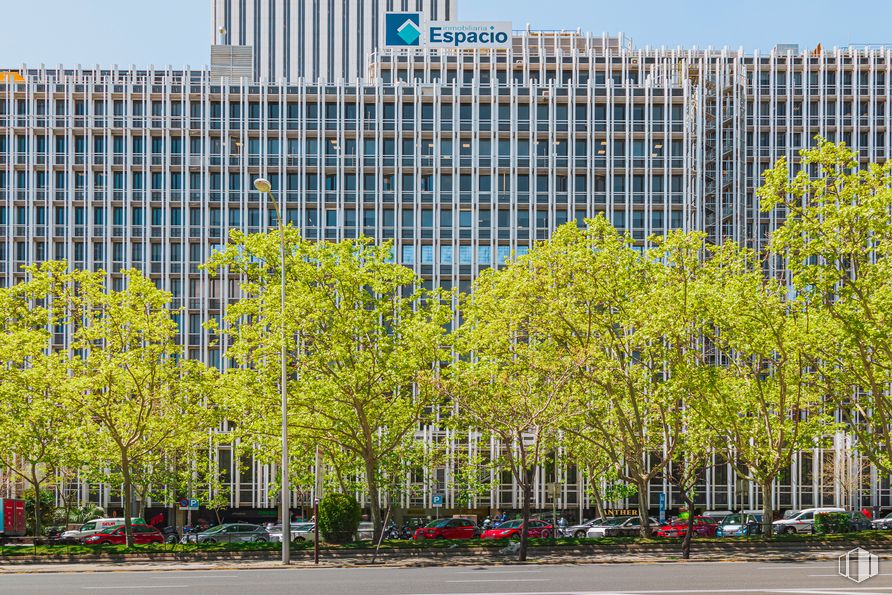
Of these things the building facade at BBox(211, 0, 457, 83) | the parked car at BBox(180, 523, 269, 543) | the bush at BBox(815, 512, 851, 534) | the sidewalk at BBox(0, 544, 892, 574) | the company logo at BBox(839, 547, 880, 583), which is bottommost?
the parked car at BBox(180, 523, 269, 543)

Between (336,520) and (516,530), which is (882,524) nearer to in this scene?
(516,530)

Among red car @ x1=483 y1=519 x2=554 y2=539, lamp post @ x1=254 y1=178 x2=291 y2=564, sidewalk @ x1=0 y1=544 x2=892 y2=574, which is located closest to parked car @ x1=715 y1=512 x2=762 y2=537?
red car @ x1=483 y1=519 x2=554 y2=539

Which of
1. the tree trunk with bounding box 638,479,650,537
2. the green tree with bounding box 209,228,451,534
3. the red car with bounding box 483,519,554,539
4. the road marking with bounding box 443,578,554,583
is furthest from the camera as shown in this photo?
the red car with bounding box 483,519,554,539

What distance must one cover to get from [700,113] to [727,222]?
32.0 ft

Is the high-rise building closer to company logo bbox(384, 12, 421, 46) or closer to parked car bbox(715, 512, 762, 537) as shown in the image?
company logo bbox(384, 12, 421, 46)

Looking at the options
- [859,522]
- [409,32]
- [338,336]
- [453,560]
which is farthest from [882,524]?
[409,32]

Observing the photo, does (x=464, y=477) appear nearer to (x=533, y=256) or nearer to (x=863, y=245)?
(x=533, y=256)

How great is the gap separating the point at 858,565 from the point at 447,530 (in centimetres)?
2138

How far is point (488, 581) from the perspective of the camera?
27516 mm

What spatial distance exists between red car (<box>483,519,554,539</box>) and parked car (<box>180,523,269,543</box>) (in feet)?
35.8

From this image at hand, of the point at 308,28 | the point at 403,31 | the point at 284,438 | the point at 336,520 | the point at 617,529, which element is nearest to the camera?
the point at 284,438

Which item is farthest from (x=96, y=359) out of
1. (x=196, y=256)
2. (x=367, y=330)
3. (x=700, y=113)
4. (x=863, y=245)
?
(x=700, y=113)

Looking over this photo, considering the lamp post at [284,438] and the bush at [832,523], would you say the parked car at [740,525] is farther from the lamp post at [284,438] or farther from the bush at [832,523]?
the lamp post at [284,438]

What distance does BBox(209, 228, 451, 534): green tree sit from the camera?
4125 centimetres
